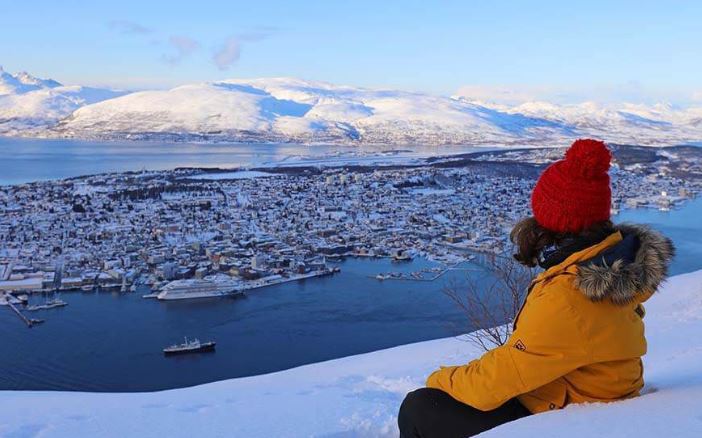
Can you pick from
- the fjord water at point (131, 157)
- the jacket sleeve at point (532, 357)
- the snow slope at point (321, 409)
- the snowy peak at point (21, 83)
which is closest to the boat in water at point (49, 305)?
the snow slope at point (321, 409)

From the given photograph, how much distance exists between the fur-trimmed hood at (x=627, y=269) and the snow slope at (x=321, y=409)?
0.19 meters

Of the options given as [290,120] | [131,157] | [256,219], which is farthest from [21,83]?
[256,219]

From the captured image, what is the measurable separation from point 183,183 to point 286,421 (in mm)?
18929

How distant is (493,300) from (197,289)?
3494mm

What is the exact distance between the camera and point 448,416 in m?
0.94

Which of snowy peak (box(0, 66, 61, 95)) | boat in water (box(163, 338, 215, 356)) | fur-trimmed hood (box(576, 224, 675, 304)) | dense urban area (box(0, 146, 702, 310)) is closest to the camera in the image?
fur-trimmed hood (box(576, 224, 675, 304))

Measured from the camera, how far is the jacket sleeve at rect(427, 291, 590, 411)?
78 centimetres

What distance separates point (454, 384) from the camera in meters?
0.91

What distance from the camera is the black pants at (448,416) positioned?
93 centimetres

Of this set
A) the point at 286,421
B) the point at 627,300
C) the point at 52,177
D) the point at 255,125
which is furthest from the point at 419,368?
the point at 255,125

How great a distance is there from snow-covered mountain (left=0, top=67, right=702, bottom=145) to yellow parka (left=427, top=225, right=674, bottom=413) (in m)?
42.7

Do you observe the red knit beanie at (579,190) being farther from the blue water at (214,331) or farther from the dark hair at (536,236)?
the blue water at (214,331)

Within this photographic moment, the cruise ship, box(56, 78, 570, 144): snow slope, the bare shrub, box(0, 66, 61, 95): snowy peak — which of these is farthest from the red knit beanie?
box(0, 66, 61, 95): snowy peak

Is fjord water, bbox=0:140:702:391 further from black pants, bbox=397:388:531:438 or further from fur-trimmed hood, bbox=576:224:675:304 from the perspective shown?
fur-trimmed hood, bbox=576:224:675:304
